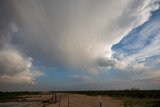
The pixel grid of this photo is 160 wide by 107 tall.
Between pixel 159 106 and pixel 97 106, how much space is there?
37.6 ft

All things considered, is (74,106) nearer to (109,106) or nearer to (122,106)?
(109,106)

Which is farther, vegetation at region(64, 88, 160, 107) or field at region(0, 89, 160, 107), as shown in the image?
vegetation at region(64, 88, 160, 107)

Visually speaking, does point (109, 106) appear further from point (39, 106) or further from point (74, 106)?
point (39, 106)

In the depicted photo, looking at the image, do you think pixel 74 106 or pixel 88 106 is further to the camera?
pixel 88 106

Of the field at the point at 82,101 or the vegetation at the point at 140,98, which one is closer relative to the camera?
the field at the point at 82,101

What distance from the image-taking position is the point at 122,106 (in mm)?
51625

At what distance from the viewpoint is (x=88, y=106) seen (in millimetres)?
45250

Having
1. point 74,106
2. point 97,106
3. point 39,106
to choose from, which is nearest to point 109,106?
point 97,106

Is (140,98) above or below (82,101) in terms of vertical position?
above

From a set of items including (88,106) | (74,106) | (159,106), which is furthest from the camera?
(88,106)

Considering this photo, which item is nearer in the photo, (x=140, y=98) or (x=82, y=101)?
(x=82, y=101)

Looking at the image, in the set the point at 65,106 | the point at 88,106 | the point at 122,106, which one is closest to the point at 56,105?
the point at 65,106

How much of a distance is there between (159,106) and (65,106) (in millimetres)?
14737

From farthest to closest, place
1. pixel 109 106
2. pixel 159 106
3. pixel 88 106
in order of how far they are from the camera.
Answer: pixel 109 106, pixel 88 106, pixel 159 106
